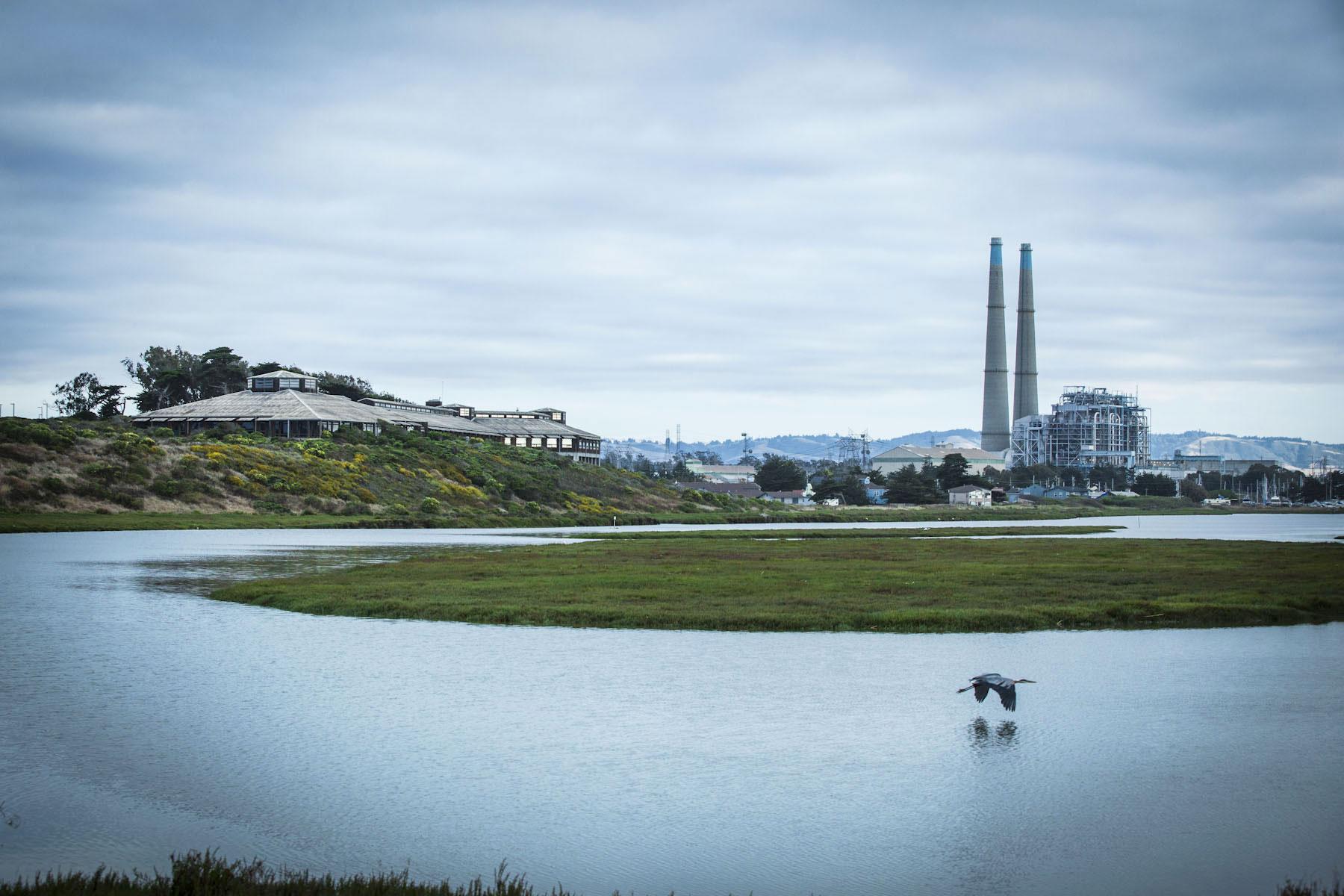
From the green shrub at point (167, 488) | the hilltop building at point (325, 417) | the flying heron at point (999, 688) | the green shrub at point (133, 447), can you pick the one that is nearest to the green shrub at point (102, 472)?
the green shrub at point (167, 488)

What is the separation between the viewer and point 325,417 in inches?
4988

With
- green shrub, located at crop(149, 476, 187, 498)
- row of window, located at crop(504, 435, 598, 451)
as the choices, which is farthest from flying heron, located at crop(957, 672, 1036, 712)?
row of window, located at crop(504, 435, 598, 451)

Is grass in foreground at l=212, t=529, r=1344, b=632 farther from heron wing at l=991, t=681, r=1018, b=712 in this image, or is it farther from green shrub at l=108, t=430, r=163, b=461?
green shrub at l=108, t=430, r=163, b=461

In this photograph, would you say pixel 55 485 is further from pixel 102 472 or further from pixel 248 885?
pixel 248 885

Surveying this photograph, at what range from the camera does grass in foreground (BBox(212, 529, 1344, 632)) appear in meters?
33.4

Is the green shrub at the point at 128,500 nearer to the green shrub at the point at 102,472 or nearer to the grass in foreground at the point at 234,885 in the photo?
the green shrub at the point at 102,472

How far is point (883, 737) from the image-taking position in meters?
19.4

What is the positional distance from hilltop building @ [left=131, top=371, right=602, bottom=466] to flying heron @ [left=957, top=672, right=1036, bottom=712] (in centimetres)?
11269

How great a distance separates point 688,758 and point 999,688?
6075mm

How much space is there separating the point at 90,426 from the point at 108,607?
246ft

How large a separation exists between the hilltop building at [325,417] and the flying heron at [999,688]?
370ft

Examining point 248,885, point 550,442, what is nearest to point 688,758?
point 248,885

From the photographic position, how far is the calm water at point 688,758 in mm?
13859

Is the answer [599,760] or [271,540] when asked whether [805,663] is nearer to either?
[599,760]
